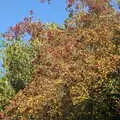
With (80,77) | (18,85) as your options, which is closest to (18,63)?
(18,85)

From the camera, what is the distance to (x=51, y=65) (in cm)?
2114

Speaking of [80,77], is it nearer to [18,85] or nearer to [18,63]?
[18,85]

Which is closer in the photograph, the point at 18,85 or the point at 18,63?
the point at 18,85

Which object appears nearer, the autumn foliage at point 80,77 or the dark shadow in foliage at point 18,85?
the autumn foliage at point 80,77

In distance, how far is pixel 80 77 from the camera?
17.2 m

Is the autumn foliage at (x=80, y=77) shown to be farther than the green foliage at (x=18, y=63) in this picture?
No

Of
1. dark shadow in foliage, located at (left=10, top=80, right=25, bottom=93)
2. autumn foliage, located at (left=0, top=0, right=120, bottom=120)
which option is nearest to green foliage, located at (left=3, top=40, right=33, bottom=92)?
dark shadow in foliage, located at (left=10, top=80, right=25, bottom=93)

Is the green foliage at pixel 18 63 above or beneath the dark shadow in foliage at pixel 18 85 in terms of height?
above

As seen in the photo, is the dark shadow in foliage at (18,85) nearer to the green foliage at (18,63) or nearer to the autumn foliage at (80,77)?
the green foliage at (18,63)

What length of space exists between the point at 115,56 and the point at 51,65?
5086 mm

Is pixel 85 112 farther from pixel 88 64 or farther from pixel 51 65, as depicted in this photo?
pixel 51 65

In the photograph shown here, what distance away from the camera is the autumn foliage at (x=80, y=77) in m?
16.7

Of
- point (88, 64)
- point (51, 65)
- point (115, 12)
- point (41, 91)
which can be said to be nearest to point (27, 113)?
point (41, 91)

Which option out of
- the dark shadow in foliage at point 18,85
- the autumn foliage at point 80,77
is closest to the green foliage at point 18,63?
the dark shadow in foliage at point 18,85
